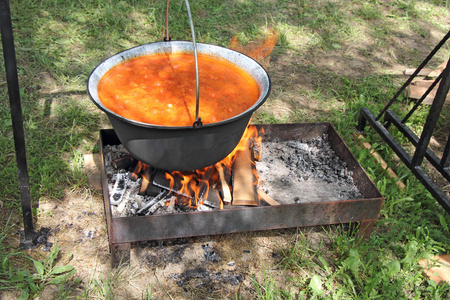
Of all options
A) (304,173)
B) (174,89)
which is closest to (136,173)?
(174,89)

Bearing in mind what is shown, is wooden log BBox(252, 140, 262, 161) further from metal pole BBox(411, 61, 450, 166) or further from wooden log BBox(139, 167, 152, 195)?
metal pole BBox(411, 61, 450, 166)

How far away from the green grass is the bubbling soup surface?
3.69ft

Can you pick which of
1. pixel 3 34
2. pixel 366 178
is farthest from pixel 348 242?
pixel 3 34

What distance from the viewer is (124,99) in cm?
267

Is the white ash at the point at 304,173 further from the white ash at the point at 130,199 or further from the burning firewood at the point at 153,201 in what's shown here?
the burning firewood at the point at 153,201

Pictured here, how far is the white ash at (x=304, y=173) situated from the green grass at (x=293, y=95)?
340mm

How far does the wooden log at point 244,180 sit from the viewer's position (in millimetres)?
3072

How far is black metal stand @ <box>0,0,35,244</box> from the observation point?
7.72ft

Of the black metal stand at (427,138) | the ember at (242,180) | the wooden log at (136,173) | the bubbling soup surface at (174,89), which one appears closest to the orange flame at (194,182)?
the ember at (242,180)

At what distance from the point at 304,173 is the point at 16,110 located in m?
2.33

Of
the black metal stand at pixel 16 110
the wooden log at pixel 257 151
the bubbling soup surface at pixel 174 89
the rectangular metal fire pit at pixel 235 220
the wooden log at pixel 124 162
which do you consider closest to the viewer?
the black metal stand at pixel 16 110

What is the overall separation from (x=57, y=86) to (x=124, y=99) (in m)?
2.39

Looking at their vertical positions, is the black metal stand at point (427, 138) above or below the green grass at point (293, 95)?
above

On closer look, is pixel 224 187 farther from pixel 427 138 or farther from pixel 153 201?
pixel 427 138
